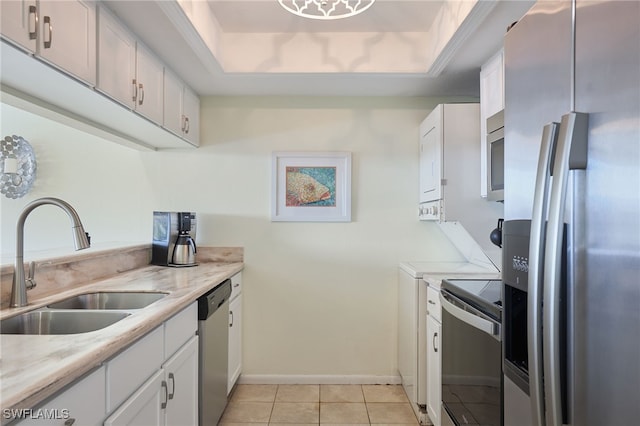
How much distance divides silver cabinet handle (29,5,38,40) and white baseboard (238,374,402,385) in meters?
2.65

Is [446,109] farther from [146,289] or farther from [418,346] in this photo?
[146,289]

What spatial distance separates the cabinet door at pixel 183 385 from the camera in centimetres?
161

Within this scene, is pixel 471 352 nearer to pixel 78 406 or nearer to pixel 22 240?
pixel 78 406

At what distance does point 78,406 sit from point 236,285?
1878 mm

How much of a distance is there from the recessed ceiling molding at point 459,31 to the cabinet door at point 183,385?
2111mm

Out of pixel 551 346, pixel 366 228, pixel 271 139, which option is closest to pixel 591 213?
pixel 551 346

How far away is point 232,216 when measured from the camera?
313 cm

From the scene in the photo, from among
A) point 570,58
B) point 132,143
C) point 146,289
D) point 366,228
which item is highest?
point 132,143

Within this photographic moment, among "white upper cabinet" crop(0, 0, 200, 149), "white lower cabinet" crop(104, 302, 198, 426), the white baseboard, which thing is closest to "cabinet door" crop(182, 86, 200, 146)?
"white upper cabinet" crop(0, 0, 200, 149)

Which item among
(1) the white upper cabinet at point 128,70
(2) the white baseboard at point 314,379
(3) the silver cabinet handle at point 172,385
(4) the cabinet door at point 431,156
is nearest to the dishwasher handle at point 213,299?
(3) the silver cabinet handle at point 172,385

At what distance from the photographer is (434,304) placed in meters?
2.27

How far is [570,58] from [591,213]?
347mm

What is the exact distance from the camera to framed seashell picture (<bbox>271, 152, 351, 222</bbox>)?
309 cm

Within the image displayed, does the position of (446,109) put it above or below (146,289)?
above
